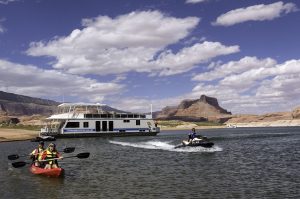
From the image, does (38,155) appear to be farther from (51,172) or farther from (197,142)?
(197,142)

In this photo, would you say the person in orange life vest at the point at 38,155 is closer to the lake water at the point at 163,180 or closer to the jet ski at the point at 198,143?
the lake water at the point at 163,180

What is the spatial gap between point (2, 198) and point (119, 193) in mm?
6717

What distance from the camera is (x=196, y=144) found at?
49812mm

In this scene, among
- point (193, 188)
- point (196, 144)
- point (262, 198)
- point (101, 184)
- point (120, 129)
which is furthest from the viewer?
point (120, 129)

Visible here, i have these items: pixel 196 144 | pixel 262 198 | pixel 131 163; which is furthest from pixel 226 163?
pixel 262 198

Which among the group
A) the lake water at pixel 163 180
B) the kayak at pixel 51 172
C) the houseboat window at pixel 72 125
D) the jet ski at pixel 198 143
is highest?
the houseboat window at pixel 72 125

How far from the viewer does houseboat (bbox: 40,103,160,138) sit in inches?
3582

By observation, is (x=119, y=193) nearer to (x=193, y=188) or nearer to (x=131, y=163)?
(x=193, y=188)

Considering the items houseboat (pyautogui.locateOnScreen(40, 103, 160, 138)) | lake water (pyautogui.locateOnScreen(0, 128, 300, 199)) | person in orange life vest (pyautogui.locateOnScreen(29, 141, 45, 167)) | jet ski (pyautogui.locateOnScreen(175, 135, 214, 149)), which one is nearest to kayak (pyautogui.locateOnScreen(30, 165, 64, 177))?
lake water (pyautogui.locateOnScreen(0, 128, 300, 199))

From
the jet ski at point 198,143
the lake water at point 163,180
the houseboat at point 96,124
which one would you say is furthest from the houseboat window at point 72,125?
the lake water at point 163,180

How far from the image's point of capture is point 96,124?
94312 millimetres

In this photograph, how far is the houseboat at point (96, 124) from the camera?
91.0 metres

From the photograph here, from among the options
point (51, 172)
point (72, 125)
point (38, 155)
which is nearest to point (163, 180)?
point (51, 172)

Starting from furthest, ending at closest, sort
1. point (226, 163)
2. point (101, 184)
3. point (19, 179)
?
point (226, 163)
point (19, 179)
point (101, 184)
